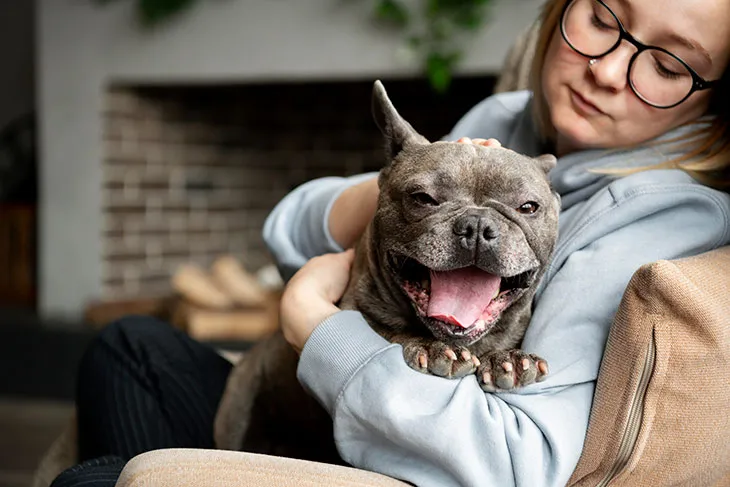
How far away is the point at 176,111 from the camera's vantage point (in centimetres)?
411

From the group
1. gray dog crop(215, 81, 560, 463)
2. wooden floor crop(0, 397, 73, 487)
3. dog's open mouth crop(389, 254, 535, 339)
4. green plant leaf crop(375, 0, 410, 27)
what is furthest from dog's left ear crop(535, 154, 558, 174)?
wooden floor crop(0, 397, 73, 487)

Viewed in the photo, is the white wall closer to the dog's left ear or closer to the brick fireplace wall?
the brick fireplace wall

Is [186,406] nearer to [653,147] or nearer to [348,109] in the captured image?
[653,147]

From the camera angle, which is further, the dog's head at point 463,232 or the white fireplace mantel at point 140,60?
the white fireplace mantel at point 140,60

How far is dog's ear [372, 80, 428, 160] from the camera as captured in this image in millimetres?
1435

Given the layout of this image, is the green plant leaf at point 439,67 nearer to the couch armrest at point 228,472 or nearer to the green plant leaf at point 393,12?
the green plant leaf at point 393,12

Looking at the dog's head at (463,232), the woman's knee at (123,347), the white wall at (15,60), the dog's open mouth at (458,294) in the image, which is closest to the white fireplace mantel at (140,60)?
the white wall at (15,60)

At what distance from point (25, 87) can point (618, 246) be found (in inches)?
175

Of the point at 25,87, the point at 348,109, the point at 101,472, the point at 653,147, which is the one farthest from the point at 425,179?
the point at 25,87

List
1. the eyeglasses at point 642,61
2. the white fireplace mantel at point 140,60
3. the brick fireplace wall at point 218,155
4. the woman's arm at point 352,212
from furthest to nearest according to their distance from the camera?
the brick fireplace wall at point 218,155 → the white fireplace mantel at point 140,60 → the woman's arm at point 352,212 → the eyeglasses at point 642,61

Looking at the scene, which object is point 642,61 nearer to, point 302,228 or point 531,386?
point 531,386

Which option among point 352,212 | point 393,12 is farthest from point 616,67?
point 393,12

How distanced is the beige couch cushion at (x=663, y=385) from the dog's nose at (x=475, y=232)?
0.67 ft

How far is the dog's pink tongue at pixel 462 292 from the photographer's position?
4.10ft
